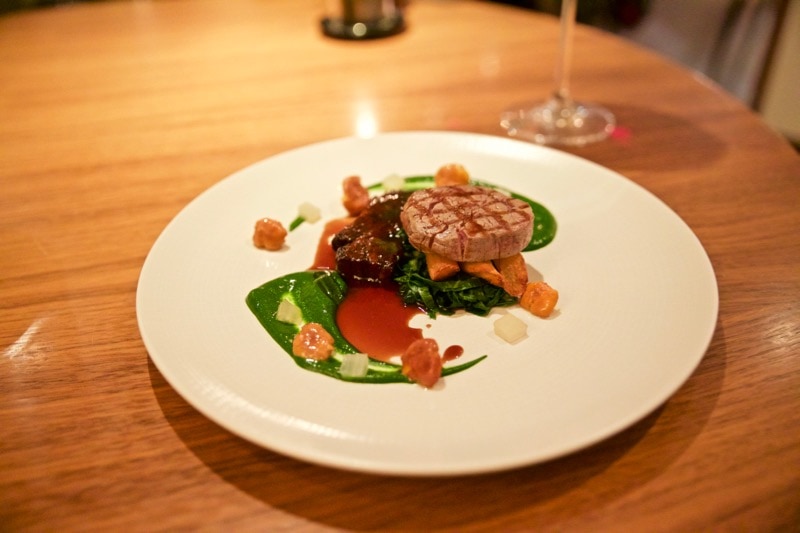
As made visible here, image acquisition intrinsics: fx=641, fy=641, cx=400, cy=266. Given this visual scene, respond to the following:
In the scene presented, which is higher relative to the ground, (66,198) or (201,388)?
(201,388)

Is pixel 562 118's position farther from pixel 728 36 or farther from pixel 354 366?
pixel 728 36

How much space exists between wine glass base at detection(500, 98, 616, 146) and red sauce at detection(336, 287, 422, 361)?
122 centimetres

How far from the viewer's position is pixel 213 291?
5.62 ft

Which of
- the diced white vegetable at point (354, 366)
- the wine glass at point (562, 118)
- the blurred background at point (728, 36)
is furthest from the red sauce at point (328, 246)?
the blurred background at point (728, 36)

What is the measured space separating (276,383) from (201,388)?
0.52 feet

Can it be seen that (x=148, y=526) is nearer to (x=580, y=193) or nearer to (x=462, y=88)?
(x=580, y=193)

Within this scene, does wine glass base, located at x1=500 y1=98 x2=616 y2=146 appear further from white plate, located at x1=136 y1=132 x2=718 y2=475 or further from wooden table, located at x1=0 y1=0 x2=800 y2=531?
white plate, located at x1=136 y1=132 x2=718 y2=475

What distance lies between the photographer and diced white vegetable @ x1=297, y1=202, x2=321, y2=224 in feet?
6.93

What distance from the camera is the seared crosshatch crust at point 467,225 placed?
1.74 m

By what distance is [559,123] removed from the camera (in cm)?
279

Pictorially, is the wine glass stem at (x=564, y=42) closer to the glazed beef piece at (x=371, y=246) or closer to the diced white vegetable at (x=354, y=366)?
the glazed beef piece at (x=371, y=246)

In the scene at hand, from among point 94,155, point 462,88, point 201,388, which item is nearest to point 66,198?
point 94,155

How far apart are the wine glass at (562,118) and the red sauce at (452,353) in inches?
54.5

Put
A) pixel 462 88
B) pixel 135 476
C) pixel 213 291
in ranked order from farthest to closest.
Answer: pixel 462 88, pixel 213 291, pixel 135 476
